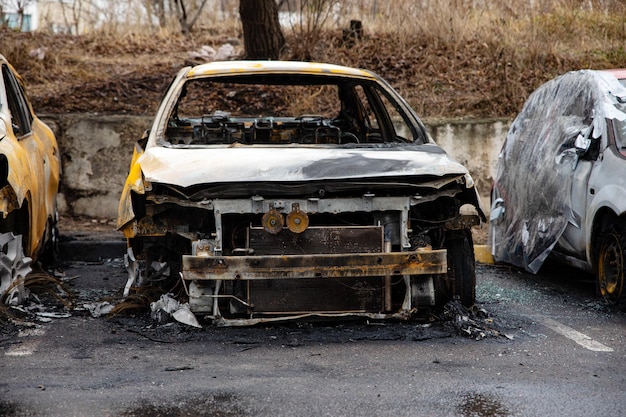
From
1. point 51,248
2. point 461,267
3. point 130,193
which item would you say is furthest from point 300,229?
point 51,248

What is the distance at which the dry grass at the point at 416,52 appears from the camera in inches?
477

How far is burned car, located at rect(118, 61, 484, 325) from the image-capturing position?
18.1 feet

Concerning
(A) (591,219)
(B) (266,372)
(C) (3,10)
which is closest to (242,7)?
(C) (3,10)

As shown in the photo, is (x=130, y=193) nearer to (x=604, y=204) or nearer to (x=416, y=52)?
(x=604, y=204)

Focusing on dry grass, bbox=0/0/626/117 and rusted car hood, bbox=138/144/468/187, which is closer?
rusted car hood, bbox=138/144/468/187

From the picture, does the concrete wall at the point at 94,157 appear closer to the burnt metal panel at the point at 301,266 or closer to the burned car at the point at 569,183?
the burned car at the point at 569,183

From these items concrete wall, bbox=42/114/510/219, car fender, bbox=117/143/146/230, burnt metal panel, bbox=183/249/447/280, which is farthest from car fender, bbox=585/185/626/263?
concrete wall, bbox=42/114/510/219

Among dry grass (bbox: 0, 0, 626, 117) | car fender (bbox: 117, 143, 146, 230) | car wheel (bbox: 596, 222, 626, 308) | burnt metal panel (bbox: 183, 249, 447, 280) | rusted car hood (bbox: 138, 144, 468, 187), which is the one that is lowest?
car wheel (bbox: 596, 222, 626, 308)

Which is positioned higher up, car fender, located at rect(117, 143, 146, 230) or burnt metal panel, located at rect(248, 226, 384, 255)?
car fender, located at rect(117, 143, 146, 230)

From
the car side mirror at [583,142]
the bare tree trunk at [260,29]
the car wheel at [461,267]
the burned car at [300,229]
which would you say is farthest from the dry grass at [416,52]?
the car wheel at [461,267]

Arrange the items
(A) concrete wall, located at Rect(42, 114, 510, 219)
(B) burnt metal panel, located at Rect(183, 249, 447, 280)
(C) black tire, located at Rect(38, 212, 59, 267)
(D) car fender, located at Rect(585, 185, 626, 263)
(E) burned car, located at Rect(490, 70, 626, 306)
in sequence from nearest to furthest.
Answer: (B) burnt metal panel, located at Rect(183, 249, 447, 280) → (D) car fender, located at Rect(585, 185, 626, 263) → (E) burned car, located at Rect(490, 70, 626, 306) → (C) black tire, located at Rect(38, 212, 59, 267) → (A) concrete wall, located at Rect(42, 114, 510, 219)

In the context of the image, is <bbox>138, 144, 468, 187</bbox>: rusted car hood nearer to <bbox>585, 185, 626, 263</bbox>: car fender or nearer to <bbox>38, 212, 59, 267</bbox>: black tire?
<bbox>585, 185, 626, 263</bbox>: car fender

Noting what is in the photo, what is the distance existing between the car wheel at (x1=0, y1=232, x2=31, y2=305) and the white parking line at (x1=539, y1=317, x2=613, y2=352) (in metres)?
3.59

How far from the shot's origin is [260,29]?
40.7 ft
